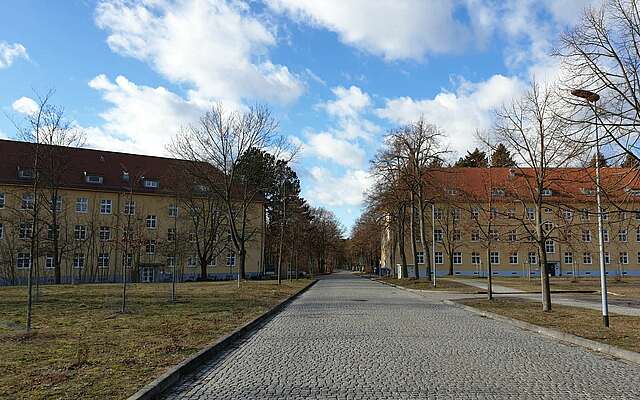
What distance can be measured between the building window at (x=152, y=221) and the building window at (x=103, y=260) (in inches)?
248

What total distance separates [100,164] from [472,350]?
195 ft

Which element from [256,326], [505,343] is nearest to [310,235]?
[256,326]

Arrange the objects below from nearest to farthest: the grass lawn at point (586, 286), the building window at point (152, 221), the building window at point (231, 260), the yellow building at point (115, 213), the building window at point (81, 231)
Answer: the grass lawn at point (586, 286)
the yellow building at point (115, 213)
the building window at point (81, 231)
the building window at point (152, 221)
the building window at point (231, 260)

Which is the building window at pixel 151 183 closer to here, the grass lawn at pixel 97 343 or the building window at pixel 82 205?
the building window at pixel 82 205

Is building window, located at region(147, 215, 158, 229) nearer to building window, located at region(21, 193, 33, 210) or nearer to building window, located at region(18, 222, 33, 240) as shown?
building window, located at region(18, 222, 33, 240)

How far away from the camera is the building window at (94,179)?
60.5m

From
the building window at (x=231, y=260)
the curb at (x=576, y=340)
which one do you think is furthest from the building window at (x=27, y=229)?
the building window at (x=231, y=260)

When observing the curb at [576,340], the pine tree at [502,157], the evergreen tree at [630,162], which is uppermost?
the pine tree at [502,157]

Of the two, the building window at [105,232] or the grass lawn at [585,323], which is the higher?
the building window at [105,232]

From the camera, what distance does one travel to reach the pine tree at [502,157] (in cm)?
2113

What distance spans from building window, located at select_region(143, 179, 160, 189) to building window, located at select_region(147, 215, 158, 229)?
3640 mm

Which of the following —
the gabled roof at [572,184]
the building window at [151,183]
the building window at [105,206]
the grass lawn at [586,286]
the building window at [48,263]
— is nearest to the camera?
the gabled roof at [572,184]

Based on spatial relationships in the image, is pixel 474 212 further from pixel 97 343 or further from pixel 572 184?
pixel 97 343

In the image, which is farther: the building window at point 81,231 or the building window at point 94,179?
the building window at point 94,179
